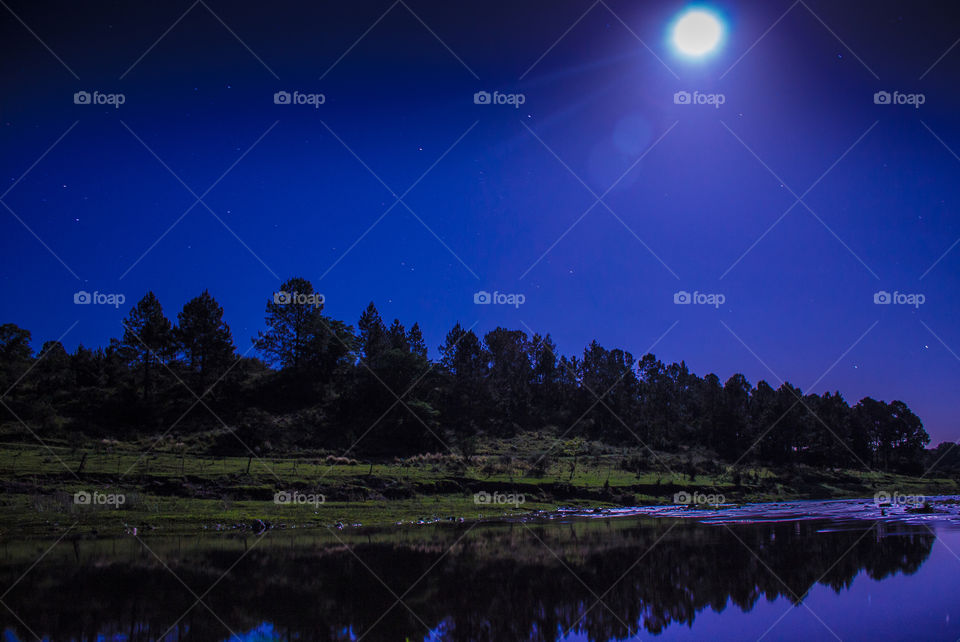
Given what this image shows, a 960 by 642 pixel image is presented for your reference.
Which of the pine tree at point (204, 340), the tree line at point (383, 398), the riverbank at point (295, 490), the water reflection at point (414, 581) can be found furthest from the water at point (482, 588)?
the pine tree at point (204, 340)

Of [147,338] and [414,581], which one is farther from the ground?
[147,338]

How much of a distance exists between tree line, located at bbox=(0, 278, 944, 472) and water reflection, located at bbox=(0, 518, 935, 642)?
45.5m

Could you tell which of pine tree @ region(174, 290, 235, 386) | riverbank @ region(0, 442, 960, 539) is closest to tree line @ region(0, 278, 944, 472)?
pine tree @ region(174, 290, 235, 386)

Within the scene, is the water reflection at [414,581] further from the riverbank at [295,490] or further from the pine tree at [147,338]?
the pine tree at [147,338]

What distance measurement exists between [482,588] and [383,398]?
78400mm

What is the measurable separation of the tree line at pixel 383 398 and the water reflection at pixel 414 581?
4551 centimetres

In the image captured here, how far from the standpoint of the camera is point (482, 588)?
670 inches

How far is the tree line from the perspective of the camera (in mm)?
80812

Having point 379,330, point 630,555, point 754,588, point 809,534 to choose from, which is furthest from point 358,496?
point 379,330

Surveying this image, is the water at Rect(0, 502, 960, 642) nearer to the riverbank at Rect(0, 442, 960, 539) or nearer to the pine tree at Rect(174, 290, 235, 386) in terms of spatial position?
the riverbank at Rect(0, 442, 960, 539)

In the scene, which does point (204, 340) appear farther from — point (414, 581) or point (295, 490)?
point (414, 581)

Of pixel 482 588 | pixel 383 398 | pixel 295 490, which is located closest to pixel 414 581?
pixel 482 588

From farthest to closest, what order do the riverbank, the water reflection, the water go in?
the riverbank, the water reflection, the water

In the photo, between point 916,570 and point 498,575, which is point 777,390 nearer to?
point 916,570
